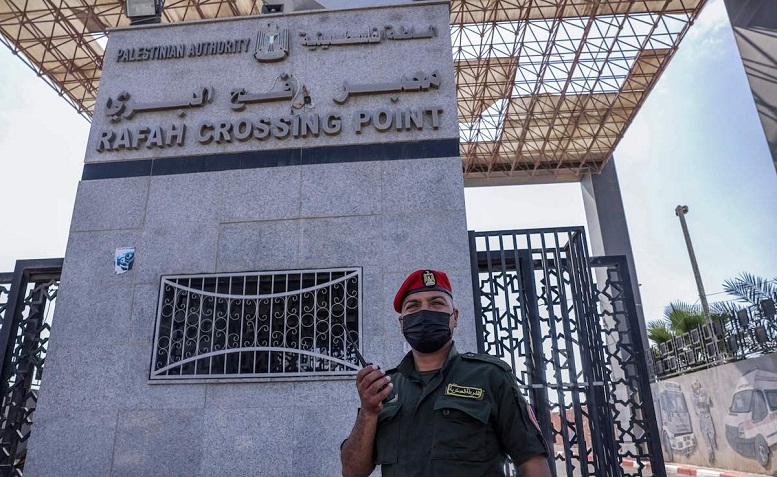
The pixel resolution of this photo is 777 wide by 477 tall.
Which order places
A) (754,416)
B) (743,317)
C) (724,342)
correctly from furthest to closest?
(724,342) < (743,317) < (754,416)

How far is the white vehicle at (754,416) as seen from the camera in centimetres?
893

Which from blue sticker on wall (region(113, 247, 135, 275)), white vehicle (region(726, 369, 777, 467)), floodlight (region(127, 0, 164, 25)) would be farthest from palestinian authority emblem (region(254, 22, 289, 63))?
white vehicle (region(726, 369, 777, 467))

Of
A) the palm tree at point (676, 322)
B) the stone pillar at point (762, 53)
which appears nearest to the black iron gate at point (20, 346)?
the stone pillar at point (762, 53)

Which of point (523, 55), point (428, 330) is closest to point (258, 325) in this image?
point (428, 330)

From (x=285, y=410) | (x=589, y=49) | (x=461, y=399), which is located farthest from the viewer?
(x=589, y=49)

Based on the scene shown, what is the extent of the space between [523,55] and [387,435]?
1764cm

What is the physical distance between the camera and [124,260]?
192 inches

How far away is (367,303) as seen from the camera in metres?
4.48

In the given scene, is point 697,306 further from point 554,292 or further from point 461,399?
point 461,399

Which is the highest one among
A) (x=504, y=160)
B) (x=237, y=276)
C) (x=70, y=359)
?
(x=504, y=160)

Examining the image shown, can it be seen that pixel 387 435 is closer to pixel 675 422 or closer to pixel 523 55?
pixel 675 422

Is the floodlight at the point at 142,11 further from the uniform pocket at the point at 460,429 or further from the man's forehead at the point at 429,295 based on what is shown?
the uniform pocket at the point at 460,429

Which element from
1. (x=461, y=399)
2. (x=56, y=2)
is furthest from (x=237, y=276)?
(x=56, y=2)

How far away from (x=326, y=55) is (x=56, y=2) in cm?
1420
